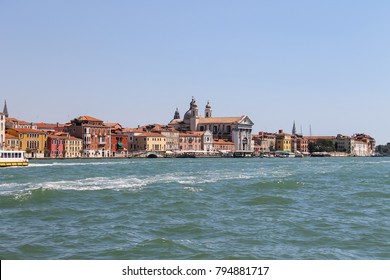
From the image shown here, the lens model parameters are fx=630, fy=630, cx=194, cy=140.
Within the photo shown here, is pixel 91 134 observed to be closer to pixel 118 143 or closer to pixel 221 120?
pixel 118 143

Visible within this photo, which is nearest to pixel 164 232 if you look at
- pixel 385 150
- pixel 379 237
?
pixel 379 237

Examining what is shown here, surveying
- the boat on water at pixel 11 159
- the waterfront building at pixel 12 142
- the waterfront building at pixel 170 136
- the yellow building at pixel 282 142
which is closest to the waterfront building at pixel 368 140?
the yellow building at pixel 282 142

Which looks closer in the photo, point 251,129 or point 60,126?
point 60,126

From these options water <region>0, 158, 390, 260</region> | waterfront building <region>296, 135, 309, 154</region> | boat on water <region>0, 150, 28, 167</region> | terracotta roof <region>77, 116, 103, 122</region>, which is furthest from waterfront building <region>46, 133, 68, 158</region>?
waterfront building <region>296, 135, 309, 154</region>

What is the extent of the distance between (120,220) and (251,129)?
4257 inches

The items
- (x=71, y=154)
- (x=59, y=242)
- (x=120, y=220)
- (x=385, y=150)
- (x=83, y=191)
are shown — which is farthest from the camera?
(x=385, y=150)

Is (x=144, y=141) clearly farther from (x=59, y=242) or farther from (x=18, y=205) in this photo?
(x=59, y=242)

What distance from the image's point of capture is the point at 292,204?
17734 mm

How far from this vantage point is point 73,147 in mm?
84375

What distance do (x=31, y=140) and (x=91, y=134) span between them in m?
12.0

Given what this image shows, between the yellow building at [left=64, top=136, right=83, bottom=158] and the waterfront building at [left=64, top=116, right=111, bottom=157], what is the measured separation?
1.33 meters

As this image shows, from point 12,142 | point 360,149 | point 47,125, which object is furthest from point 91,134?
point 360,149

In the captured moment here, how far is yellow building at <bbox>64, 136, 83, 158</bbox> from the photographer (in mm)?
83000

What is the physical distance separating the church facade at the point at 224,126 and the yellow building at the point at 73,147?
38.6 m
